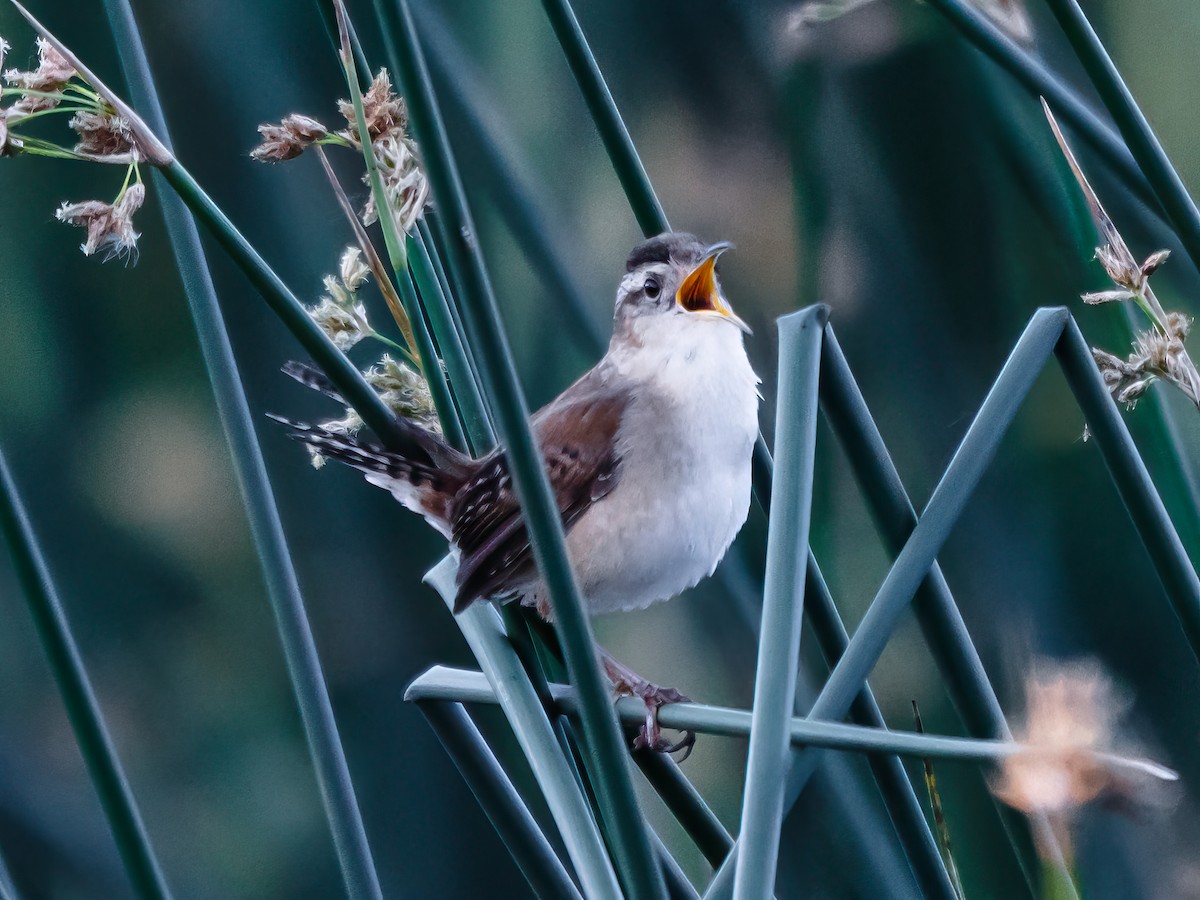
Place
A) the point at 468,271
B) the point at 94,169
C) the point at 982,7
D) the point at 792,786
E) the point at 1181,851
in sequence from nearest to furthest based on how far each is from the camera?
1. the point at 468,271
2. the point at 792,786
3. the point at 982,7
4. the point at 1181,851
5. the point at 94,169

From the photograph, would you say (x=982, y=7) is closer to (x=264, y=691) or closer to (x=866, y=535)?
(x=866, y=535)

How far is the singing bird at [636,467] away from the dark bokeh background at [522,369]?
0.23 metres

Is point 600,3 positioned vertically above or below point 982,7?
above

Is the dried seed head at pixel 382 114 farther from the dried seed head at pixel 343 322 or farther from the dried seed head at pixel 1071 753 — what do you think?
the dried seed head at pixel 1071 753

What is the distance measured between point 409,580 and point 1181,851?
0.86 metres

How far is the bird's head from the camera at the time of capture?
0.83m

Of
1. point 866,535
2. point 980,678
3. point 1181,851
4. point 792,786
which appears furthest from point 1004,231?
point 792,786

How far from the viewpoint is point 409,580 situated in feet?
4.03

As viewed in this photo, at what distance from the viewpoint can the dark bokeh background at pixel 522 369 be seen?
3.79 feet

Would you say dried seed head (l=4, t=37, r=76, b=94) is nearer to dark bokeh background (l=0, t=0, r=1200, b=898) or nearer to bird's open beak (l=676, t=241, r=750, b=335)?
bird's open beak (l=676, t=241, r=750, b=335)

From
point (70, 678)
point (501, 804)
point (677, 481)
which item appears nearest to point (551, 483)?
point (677, 481)

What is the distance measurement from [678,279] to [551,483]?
239mm

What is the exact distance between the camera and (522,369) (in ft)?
3.76

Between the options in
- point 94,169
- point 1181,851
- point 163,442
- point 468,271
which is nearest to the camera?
point 468,271
